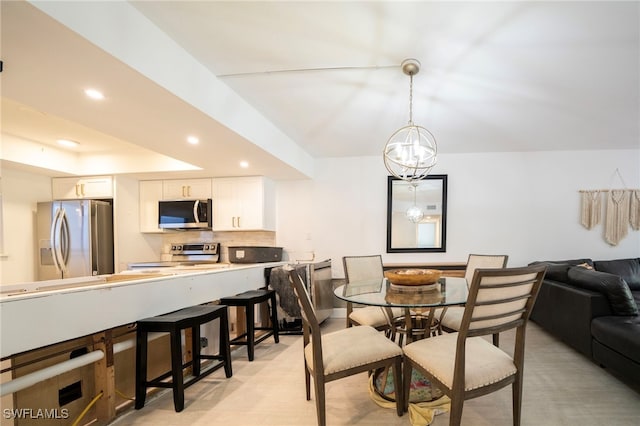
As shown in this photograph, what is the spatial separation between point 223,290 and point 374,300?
Answer: 1.57m

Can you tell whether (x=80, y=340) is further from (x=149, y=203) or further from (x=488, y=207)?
(x=488, y=207)

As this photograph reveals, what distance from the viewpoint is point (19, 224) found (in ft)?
11.7

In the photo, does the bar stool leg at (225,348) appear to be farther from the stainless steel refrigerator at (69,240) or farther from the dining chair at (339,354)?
the stainless steel refrigerator at (69,240)

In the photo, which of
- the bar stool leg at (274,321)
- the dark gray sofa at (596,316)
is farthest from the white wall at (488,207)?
the bar stool leg at (274,321)

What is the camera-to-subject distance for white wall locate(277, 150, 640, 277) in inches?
155

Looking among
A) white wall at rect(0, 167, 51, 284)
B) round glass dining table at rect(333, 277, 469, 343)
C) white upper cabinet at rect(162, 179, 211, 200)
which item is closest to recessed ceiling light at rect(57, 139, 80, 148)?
white wall at rect(0, 167, 51, 284)

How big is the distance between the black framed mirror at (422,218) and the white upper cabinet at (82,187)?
12.7ft

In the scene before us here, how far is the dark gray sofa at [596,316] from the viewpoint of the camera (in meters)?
2.03

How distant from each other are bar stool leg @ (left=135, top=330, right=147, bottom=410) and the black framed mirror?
10.2ft

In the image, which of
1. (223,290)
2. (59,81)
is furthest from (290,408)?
(59,81)

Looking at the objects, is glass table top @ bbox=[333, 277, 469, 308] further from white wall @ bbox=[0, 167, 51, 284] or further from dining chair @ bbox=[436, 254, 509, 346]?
white wall @ bbox=[0, 167, 51, 284]

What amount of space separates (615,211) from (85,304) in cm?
566

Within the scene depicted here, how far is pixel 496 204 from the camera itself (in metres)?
4.06

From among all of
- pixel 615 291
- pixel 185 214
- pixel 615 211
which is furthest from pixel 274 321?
pixel 615 211
